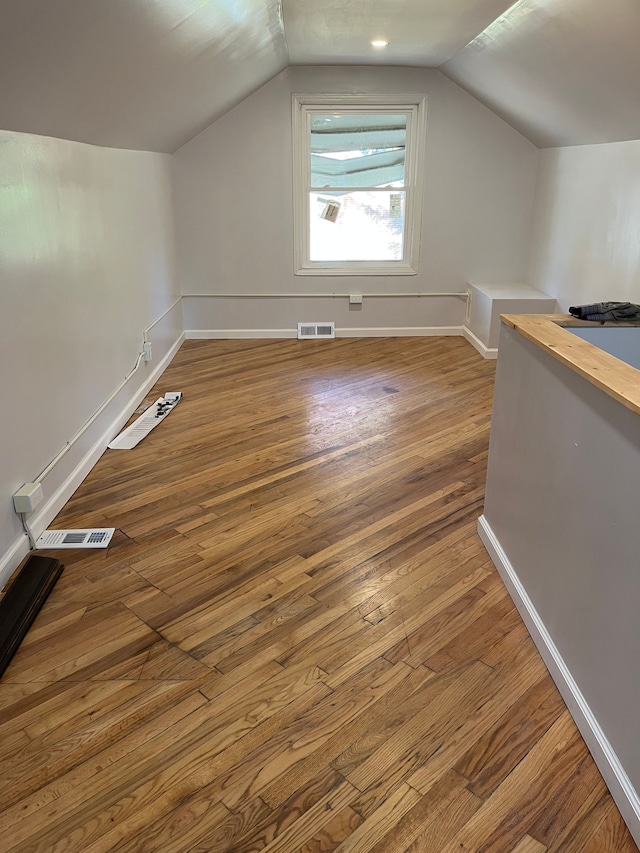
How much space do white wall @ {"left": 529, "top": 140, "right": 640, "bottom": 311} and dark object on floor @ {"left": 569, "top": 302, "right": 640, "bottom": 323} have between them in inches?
58.5

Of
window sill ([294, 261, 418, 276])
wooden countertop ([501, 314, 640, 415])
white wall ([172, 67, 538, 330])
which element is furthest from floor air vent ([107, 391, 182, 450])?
wooden countertop ([501, 314, 640, 415])

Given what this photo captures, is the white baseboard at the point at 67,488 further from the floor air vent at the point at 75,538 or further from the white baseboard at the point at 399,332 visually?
the white baseboard at the point at 399,332

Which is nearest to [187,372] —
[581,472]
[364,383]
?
[364,383]

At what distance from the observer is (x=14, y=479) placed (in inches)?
99.9

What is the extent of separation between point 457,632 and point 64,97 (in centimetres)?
248

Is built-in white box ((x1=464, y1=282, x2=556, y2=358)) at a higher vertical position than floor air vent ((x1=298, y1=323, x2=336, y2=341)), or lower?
higher

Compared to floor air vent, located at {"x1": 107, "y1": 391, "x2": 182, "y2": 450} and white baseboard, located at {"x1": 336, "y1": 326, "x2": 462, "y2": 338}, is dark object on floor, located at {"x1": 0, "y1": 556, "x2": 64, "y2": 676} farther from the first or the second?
white baseboard, located at {"x1": 336, "y1": 326, "x2": 462, "y2": 338}

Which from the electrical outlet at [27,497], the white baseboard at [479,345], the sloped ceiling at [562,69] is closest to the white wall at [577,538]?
the sloped ceiling at [562,69]

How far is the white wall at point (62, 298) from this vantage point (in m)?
2.52

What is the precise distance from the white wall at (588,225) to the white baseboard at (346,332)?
0.95 m

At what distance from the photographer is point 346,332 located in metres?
6.04

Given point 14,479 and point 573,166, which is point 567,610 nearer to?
point 14,479

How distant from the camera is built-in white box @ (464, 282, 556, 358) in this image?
5.12 m

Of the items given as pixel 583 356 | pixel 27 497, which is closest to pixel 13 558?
pixel 27 497
